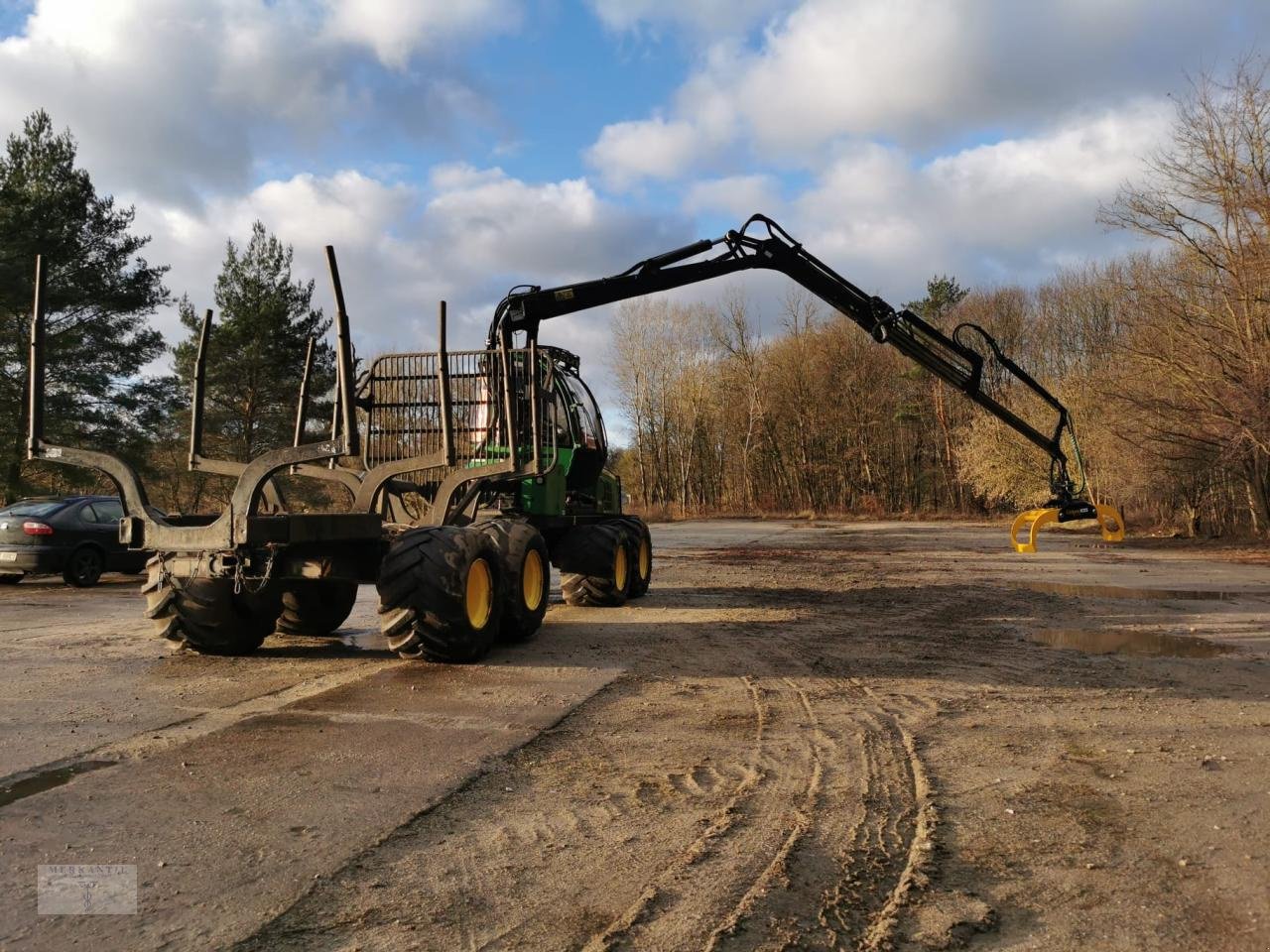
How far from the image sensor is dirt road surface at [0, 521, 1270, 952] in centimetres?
322

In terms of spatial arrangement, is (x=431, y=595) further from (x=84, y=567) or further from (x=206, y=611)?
(x=84, y=567)

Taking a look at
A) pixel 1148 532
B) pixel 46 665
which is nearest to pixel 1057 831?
pixel 46 665

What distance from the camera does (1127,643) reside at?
30.6 ft

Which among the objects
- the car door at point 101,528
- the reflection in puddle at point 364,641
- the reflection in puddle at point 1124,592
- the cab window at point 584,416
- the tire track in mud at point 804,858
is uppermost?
the cab window at point 584,416

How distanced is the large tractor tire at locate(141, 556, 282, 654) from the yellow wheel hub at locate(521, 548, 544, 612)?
219 cm

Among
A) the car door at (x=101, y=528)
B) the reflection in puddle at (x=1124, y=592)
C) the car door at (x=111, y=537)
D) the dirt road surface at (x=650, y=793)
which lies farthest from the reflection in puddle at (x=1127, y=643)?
the car door at (x=111, y=537)

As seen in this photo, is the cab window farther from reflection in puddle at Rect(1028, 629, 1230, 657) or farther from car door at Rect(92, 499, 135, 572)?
car door at Rect(92, 499, 135, 572)

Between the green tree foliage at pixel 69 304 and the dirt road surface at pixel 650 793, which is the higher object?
the green tree foliage at pixel 69 304

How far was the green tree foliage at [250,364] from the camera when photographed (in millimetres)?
32750

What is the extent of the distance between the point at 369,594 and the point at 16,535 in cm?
523

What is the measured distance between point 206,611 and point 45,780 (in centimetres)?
345

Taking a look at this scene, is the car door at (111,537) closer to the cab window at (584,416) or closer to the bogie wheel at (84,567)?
the bogie wheel at (84,567)

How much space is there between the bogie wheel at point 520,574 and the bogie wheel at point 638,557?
10.3ft

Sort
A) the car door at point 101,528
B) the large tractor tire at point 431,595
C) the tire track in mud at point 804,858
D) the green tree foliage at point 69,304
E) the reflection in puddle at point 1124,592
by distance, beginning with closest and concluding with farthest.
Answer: the tire track in mud at point 804,858, the large tractor tire at point 431,595, the reflection in puddle at point 1124,592, the car door at point 101,528, the green tree foliage at point 69,304
